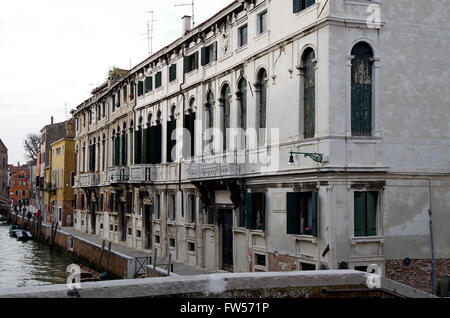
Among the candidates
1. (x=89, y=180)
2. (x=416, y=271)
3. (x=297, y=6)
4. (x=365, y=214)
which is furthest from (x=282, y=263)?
(x=89, y=180)

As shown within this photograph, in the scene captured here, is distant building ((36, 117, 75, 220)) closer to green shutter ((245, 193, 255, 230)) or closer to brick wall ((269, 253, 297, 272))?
green shutter ((245, 193, 255, 230))

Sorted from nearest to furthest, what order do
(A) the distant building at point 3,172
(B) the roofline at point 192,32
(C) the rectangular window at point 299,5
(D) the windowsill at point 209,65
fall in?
(C) the rectangular window at point 299,5 < (B) the roofline at point 192,32 < (D) the windowsill at point 209,65 < (A) the distant building at point 3,172

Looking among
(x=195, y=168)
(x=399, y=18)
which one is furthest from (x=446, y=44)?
(x=195, y=168)

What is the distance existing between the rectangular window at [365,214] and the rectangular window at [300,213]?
117cm

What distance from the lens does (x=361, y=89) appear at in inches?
537

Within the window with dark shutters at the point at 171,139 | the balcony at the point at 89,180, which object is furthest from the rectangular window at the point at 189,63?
the balcony at the point at 89,180

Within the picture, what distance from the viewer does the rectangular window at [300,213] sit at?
46.8 feet

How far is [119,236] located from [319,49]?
19.4m

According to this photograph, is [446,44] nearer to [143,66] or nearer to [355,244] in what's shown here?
[355,244]

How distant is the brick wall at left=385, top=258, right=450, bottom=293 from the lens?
1355cm

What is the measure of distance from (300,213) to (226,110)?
18.8 ft

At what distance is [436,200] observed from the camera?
14.1 metres

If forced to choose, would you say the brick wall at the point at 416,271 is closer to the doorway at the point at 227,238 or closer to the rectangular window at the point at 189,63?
the doorway at the point at 227,238

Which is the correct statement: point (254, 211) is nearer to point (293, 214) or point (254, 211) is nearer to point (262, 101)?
point (293, 214)
